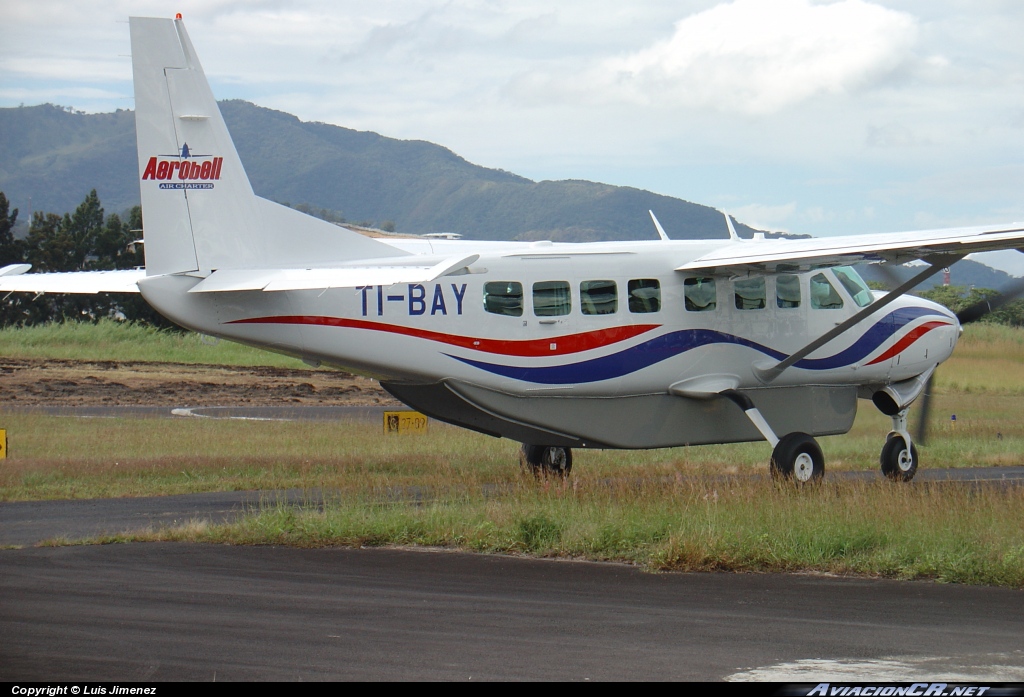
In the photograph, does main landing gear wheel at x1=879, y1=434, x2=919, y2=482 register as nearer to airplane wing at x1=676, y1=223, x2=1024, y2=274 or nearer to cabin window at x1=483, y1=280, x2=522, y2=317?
airplane wing at x1=676, y1=223, x2=1024, y2=274

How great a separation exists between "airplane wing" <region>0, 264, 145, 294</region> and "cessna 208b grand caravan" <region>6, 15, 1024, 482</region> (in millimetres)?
51

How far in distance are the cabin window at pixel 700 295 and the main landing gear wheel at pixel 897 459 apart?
3.96m

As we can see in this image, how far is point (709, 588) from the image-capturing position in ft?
33.4

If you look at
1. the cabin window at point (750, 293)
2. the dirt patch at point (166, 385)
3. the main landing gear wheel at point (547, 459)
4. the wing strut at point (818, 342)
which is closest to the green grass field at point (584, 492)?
the main landing gear wheel at point (547, 459)

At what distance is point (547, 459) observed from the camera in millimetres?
18703

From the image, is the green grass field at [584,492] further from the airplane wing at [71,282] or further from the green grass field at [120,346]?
the green grass field at [120,346]

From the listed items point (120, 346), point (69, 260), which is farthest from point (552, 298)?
point (69, 260)

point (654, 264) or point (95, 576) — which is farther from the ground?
point (654, 264)

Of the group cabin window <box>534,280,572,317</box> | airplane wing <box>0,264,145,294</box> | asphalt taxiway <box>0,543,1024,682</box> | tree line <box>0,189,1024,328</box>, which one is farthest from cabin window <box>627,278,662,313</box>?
tree line <box>0,189,1024,328</box>

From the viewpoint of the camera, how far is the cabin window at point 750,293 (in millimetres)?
17453

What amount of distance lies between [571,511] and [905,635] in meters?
5.24

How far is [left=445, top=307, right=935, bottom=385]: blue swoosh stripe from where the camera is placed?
15820 millimetres

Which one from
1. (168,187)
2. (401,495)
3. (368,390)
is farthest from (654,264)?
(368,390)
